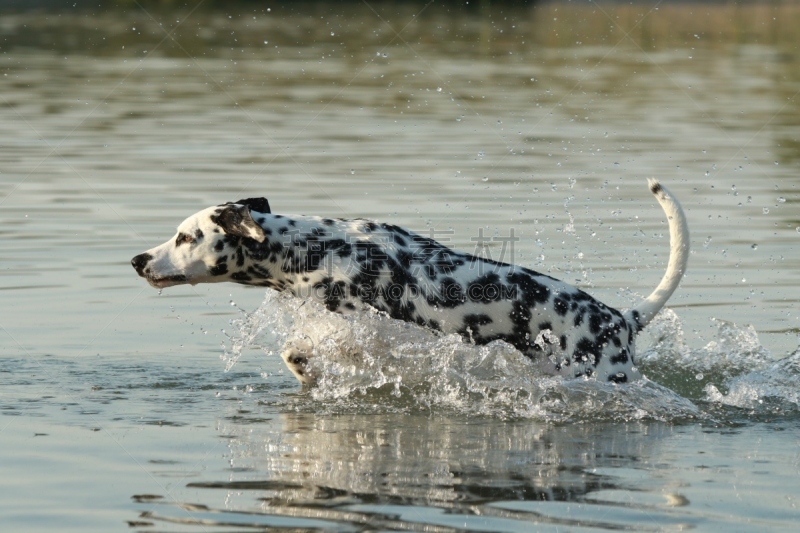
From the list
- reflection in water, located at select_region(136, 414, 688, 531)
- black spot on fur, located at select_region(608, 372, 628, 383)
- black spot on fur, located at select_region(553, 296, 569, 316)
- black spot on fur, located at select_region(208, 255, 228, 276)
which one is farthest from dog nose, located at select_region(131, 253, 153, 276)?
black spot on fur, located at select_region(608, 372, 628, 383)

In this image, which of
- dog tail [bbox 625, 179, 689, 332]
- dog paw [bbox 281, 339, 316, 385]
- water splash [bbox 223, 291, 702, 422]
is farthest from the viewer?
dog paw [bbox 281, 339, 316, 385]

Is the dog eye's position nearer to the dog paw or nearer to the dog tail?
the dog paw

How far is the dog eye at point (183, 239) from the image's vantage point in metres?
8.27

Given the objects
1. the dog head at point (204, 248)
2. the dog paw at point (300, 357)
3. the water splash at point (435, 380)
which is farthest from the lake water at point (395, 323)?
the dog head at point (204, 248)

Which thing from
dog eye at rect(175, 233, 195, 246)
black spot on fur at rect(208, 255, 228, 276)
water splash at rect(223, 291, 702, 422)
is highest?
dog eye at rect(175, 233, 195, 246)

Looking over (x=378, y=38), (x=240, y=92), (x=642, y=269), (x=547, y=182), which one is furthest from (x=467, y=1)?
(x=642, y=269)

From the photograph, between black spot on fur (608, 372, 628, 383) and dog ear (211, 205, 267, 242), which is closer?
black spot on fur (608, 372, 628, 383)

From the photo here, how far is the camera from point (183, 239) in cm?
830

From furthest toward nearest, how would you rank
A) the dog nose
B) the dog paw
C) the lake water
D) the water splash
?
the dog paw, the dog nose, the water splash, the lake water

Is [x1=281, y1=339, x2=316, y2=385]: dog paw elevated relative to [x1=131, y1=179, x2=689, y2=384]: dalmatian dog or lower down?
lower down

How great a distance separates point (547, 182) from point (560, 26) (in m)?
28.7

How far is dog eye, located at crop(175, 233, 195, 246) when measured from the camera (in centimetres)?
827

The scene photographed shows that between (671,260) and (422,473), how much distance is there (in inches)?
97.0

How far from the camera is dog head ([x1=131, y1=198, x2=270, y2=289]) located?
8180 millimetres
